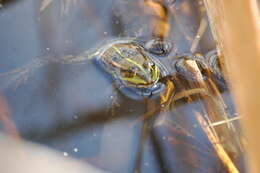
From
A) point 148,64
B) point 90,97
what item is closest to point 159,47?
point 148,64

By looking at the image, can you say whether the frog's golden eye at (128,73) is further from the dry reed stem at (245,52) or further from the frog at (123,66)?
the dry reed stem at (245,52)

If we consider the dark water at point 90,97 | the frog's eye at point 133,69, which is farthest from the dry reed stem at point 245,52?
the frog's eye at point 133,69

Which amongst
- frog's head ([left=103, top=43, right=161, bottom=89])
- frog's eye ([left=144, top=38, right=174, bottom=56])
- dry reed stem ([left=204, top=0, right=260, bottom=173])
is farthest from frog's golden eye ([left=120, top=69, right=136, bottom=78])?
dry reed stem ([left=204, top=0, right=260, bottom=173])

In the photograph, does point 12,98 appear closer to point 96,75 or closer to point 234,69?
point 96,75

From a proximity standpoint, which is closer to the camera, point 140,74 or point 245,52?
point 245,52

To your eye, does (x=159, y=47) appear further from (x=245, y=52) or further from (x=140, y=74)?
(x=245, y=52)

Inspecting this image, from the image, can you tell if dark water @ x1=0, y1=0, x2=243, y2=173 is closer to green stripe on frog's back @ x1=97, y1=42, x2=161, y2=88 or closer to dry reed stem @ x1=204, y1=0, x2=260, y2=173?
green stripe on frog's back @ x1=97, y1=42, x2=161, y2=88
